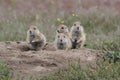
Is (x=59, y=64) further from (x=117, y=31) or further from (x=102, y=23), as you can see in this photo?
(x=102, y=23)

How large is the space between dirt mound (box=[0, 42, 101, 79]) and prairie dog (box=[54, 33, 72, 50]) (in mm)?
530

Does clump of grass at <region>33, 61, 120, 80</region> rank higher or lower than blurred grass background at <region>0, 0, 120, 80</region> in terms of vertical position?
lower

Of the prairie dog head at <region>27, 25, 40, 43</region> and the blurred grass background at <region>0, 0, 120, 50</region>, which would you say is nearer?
the prairie dog head at <region>27, 25, 40, 43</region>

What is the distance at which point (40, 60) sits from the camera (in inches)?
391

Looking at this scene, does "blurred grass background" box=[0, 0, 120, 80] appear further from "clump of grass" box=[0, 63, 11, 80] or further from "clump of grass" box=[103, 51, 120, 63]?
"clump of grass" box=[0, 63, 11, 80]

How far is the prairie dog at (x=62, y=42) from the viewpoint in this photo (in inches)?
440

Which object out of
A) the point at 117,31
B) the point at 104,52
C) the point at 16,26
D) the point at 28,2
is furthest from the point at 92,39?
the point at 28,2

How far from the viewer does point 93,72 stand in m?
9.40

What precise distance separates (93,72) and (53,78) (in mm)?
780

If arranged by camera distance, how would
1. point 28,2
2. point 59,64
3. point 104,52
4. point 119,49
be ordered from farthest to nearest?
1. point 28,2
2. point 119,49
3. point 104,52
4. point 59,64

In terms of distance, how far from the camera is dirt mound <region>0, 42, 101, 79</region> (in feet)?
31.2

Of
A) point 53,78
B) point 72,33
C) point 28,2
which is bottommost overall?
point 53,78

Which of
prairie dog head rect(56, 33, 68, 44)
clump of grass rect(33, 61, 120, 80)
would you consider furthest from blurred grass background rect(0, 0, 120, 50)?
clump of grass rect(33, 61, 120, 80)

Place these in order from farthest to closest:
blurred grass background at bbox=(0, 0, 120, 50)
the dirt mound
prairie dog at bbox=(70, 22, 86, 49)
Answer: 1. blurred grass background at bbox=(0, 0, 120, 50)
2. prairie dog at bbox=(70, 22, 86, 49)
3. the dirt mound
